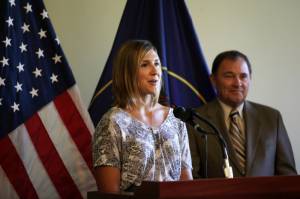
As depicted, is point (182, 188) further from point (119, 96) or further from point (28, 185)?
point (28, 185)

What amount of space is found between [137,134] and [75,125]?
0.74 metres

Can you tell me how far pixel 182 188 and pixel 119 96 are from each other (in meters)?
1.04

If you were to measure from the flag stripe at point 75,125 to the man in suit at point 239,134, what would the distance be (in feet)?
2.07

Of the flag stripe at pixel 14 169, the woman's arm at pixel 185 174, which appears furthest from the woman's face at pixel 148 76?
the flag stripe at pixel 14 169

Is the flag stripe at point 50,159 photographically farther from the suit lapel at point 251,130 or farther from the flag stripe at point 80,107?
the suit lapel at point 251,130

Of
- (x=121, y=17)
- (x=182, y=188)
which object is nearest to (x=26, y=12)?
(x=121, y=17)

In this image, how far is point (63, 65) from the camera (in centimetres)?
307

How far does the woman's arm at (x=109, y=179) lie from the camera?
7.58ft

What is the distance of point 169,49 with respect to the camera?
11.1 feet

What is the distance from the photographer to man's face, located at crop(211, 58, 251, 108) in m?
3.32

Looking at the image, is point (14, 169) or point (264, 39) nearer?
point (14, 169)

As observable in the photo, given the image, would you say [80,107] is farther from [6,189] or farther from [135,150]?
[135,150]

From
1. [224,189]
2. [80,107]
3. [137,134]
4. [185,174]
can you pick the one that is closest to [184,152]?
[185,174]

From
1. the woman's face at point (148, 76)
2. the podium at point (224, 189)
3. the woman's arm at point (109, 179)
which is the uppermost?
the woman's face at point (148, 76)
